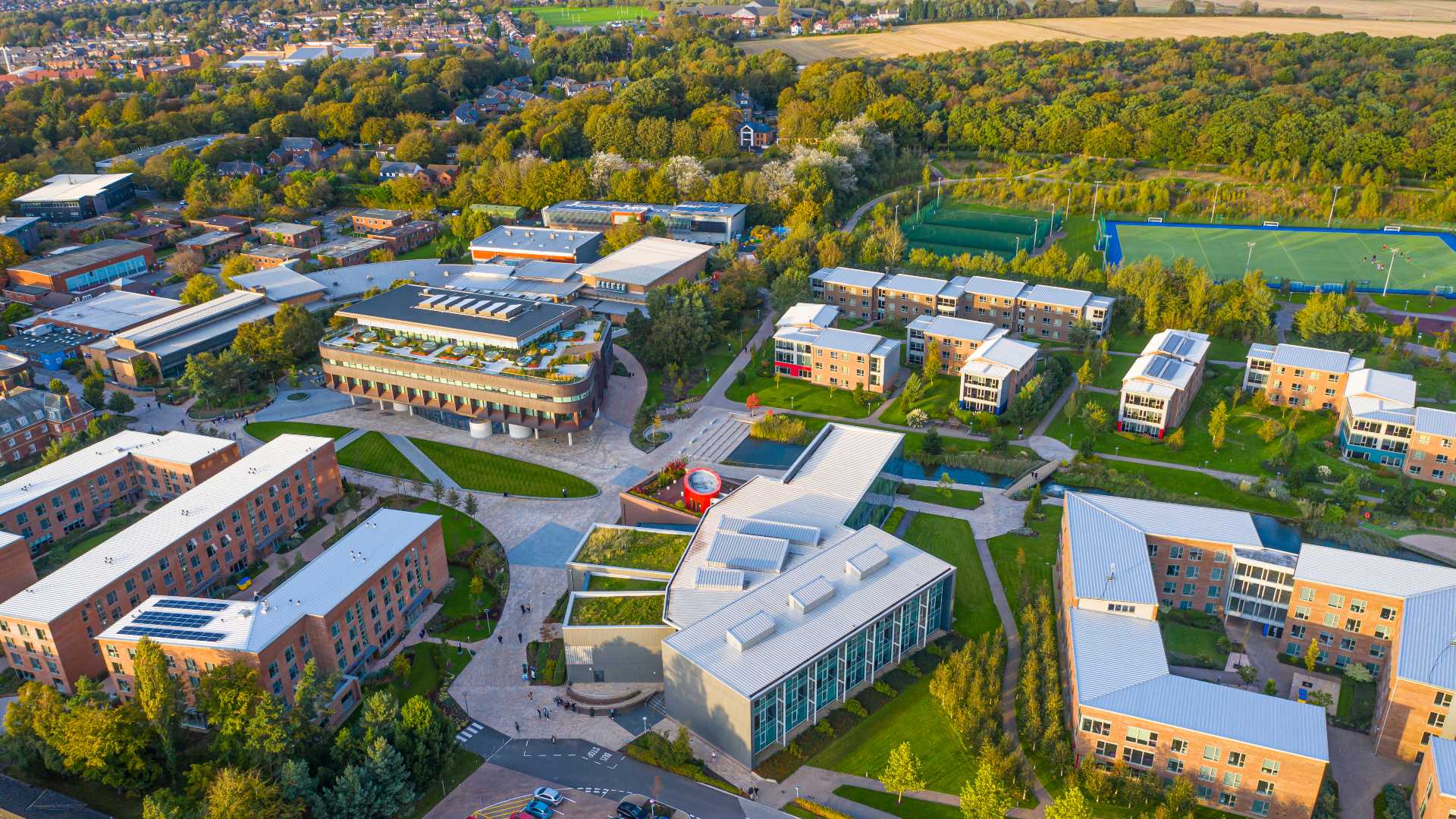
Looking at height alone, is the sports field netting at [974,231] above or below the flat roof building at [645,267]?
below

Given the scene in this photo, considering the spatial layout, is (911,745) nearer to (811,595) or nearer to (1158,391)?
(811,595)

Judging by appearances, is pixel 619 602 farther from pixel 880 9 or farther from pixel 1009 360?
pixel 880 9

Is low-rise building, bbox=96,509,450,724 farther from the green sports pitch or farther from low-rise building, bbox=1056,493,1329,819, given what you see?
the green sports pitch

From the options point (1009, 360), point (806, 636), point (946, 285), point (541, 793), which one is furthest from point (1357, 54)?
point (541, 793)

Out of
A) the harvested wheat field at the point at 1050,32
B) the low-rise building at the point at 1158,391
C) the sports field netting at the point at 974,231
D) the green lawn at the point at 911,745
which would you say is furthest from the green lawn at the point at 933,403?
the harvested wheat field at the point at 1050,32

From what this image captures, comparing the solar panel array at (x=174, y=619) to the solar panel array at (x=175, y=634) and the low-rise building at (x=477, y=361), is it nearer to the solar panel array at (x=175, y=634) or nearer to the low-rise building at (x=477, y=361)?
the solar panel array at (x=175, y=634)

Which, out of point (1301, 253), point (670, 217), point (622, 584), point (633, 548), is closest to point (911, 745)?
point (622, 584)
